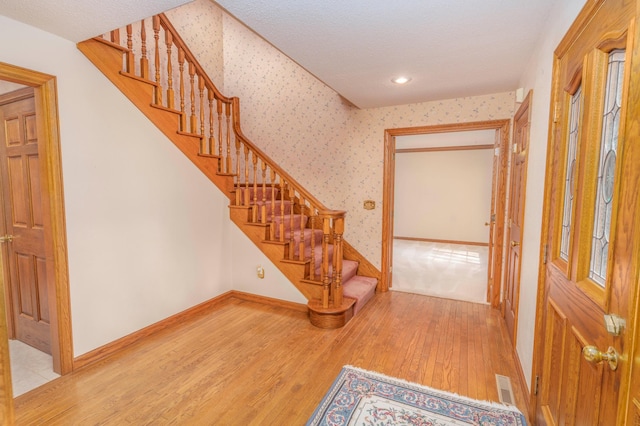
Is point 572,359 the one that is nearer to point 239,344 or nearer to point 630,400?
point 630,400

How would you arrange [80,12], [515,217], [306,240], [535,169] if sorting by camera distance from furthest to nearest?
[306,240] < [515,217] < [535,169] < [80,12]

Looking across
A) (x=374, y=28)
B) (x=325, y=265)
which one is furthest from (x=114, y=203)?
(x=374, y=28)

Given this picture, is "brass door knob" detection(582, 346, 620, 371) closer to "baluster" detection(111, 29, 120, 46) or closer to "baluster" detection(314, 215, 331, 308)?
"baluster" detection(314, 215, 331, 308)

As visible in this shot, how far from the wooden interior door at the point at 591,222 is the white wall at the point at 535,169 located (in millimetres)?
193

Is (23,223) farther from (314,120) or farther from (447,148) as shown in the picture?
(447,148)

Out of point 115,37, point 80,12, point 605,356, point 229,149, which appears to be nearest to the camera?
point 605,356

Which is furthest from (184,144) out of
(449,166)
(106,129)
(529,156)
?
(449,166)

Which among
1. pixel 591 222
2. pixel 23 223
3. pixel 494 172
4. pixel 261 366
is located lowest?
pixel 261 366

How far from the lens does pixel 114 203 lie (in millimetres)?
2412

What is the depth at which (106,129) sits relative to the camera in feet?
7.65

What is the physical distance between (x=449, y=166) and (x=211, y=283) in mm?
5915

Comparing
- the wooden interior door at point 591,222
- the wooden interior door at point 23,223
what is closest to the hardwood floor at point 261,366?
the wooden interior door at point 23,223

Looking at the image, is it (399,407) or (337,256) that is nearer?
(399,407)

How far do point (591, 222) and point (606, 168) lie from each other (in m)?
0.19
